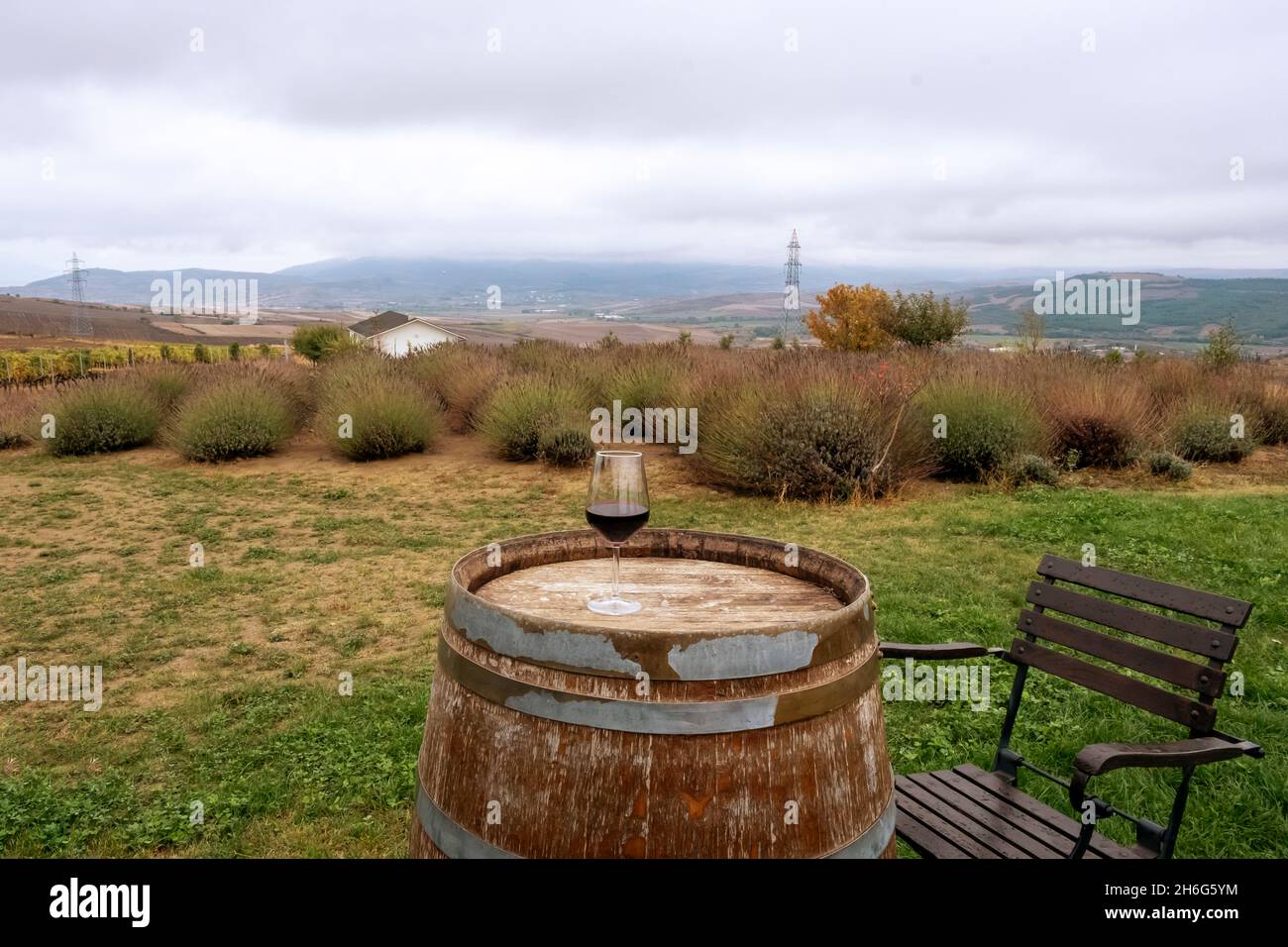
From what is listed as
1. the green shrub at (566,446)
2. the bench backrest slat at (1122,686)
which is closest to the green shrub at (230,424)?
the green shrub at (566,446)

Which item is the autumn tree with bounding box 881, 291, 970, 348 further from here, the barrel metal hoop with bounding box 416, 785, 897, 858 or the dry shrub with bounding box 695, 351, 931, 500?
the barrel metal hoop with bounding box 416, 785, 897, 858

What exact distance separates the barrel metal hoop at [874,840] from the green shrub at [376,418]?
38.4 feet

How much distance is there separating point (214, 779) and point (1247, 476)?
12613mm

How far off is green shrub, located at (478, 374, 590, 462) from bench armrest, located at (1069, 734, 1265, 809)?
1028 centimetres

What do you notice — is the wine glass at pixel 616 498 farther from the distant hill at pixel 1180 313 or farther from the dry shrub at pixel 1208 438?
the distant hill at pixel 1180 313

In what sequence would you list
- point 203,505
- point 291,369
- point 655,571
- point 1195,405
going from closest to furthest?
point 655,571
point 203,505
point 1195,405
point 291,369

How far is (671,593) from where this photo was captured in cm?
212

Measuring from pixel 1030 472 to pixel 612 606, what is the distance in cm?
984

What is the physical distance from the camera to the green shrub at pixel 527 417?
12.4 meters

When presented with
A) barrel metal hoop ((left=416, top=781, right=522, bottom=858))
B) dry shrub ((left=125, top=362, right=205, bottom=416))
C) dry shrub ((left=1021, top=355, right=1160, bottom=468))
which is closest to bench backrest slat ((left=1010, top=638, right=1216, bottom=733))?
barrel metal hoop ((left=416, top=781, right=522, bottom=858))

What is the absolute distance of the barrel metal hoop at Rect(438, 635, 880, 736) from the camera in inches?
61.2
